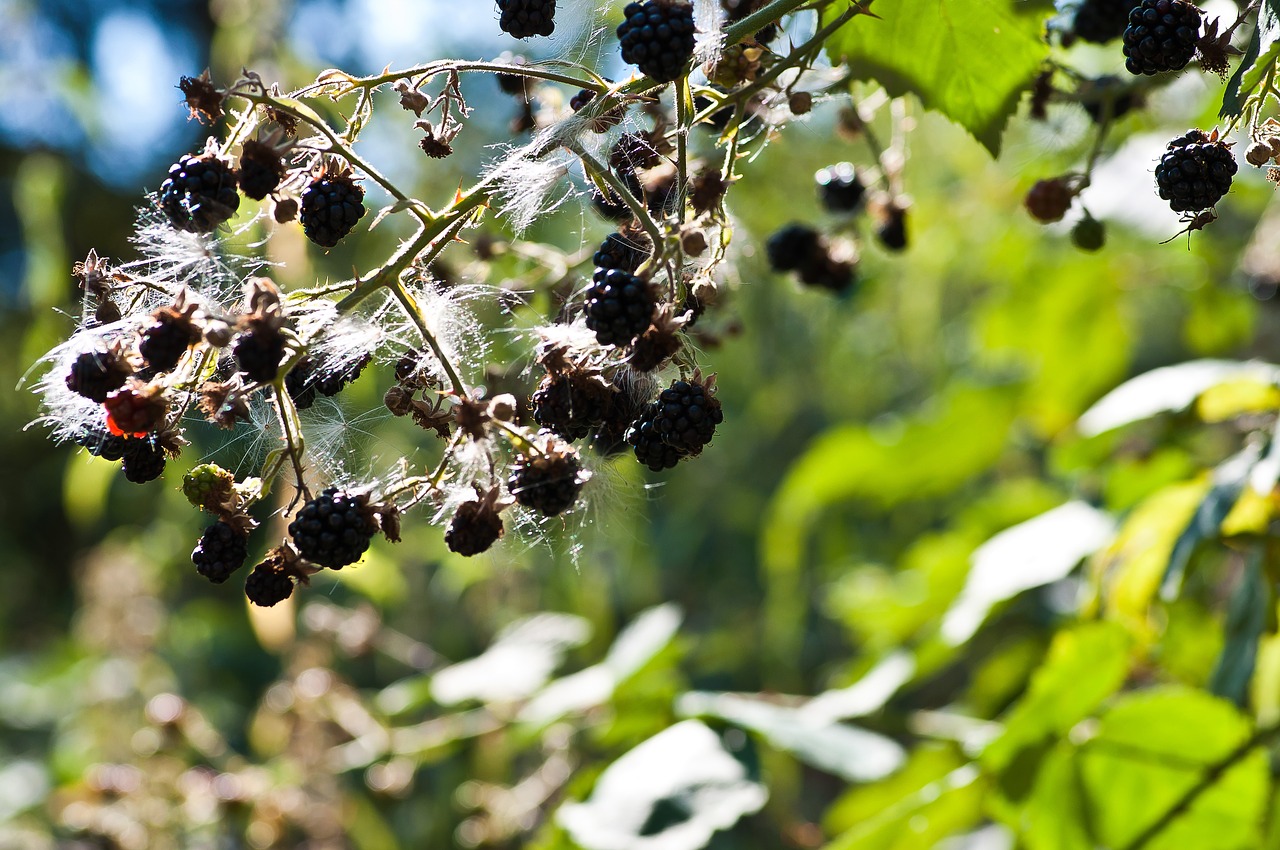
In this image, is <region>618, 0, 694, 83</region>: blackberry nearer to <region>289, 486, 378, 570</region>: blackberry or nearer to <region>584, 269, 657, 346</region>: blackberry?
<region>584, 269, 657, 346</region>: blackberry

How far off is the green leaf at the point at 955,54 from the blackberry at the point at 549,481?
23.1 inches

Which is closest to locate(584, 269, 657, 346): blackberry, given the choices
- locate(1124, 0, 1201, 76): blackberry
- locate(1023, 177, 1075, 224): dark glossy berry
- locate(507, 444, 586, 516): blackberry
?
locate(507, 444, 586, 516): blackberry

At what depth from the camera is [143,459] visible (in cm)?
98

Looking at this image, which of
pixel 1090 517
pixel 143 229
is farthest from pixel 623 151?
pixel 1090 517

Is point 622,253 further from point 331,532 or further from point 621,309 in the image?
point 331,532

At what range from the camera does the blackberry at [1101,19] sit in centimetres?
132

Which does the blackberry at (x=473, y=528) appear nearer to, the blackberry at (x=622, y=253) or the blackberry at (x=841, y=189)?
the blackberry at (x=622, y=253)

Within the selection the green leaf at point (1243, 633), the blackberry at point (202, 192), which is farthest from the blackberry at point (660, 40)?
the green leaf at point (1243, 633)

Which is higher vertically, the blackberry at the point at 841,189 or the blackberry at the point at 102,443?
the blackberry at the point at 841,189

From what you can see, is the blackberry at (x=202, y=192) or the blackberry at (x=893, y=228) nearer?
the blackberry at (x=202, y=192)

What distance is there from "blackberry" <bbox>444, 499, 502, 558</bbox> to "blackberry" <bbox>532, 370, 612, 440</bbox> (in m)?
0.10

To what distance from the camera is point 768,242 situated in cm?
159

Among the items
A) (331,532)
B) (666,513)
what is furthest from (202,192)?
(666,513)

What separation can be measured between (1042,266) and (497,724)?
187cm
